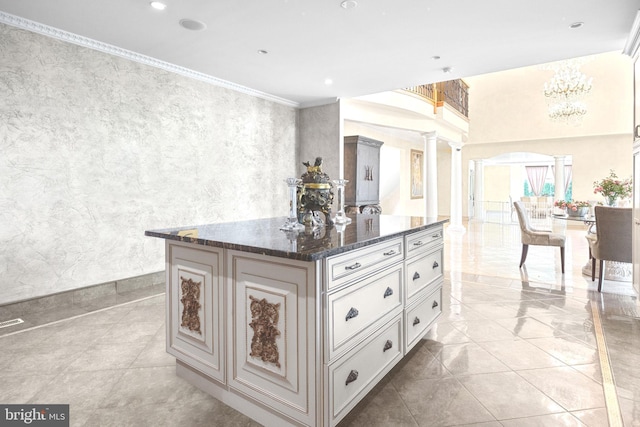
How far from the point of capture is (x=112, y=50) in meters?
3.80

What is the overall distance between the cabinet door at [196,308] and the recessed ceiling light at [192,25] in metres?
2.21

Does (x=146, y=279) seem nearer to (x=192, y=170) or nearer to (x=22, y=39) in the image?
Answer: (x=192, y=170)

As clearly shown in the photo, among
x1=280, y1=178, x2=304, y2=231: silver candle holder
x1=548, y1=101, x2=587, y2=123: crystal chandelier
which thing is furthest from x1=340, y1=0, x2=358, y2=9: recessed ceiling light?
x1=548, y1=101, x2=587, y2=123: crystal chandelier

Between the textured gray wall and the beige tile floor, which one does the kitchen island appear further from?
the textured gray wall

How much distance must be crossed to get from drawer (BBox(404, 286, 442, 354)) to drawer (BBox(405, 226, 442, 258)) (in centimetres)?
37

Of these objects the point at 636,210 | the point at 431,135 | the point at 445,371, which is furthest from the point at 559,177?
the point at 445,371

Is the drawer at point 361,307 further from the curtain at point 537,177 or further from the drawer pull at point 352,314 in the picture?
the curtain at point 537,177

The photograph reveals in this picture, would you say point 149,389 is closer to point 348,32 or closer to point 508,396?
point 508,396

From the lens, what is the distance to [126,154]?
13.0 ft

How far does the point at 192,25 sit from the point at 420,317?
317 centimetres

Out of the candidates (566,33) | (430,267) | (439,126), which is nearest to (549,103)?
(439,126)

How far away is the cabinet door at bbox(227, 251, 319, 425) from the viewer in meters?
1.57

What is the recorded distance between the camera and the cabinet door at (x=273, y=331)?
5.14 feet

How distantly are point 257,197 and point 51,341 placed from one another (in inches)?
128
